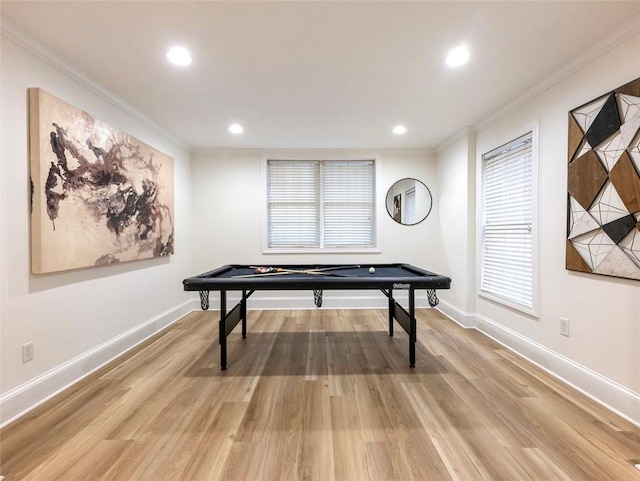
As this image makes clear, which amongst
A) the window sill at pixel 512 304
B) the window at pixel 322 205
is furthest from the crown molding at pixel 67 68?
the window sill at pixel 512 304

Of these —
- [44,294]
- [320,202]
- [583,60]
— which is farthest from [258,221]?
[583,60]

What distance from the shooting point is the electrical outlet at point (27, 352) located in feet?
5.97

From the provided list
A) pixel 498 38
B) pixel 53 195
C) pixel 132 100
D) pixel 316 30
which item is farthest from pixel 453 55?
pixel 53 195

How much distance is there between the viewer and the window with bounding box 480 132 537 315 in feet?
8.62

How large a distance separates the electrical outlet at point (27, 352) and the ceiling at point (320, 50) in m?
2.04

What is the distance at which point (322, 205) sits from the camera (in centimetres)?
449

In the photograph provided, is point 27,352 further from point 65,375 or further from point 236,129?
point 236,129

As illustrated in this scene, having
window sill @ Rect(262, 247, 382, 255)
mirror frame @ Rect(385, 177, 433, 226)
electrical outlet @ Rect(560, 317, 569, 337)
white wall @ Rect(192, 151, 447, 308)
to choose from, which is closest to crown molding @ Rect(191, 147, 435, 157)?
white wall @ Rect(192, 151, 447, 308)

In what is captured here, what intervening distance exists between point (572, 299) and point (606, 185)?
88 centimetres

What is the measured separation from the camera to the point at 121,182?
2709 millimetres

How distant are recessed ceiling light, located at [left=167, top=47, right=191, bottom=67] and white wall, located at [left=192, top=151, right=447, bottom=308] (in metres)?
2.24

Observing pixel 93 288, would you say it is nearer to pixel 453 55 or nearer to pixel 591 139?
pixel 453 55

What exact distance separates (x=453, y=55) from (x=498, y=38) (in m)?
0.28

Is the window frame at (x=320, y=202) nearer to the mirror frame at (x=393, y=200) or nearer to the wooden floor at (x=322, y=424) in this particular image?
the mirror frame at (x=393, y=200)
